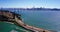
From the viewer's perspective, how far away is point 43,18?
5.92 m

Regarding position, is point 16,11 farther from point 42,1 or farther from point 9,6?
point 42,1

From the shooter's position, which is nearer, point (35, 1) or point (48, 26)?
point (35, 1)

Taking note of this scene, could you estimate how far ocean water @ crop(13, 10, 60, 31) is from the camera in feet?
18.2

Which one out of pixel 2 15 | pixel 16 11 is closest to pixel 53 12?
pixel 16 11

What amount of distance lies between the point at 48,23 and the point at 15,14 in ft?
3.43

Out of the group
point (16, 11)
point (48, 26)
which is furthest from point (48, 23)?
point (16, 11)

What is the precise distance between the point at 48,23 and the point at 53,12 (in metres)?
0.37

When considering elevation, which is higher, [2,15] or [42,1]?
[42,1]

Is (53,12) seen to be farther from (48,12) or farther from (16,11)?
(16,11)

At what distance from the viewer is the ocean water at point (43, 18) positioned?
554 centimetres

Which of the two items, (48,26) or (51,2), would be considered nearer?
(51,2)

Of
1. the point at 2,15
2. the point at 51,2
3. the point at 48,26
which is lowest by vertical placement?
the point at 48,26

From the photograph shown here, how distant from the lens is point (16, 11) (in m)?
5.46

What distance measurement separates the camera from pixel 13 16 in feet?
18.3
